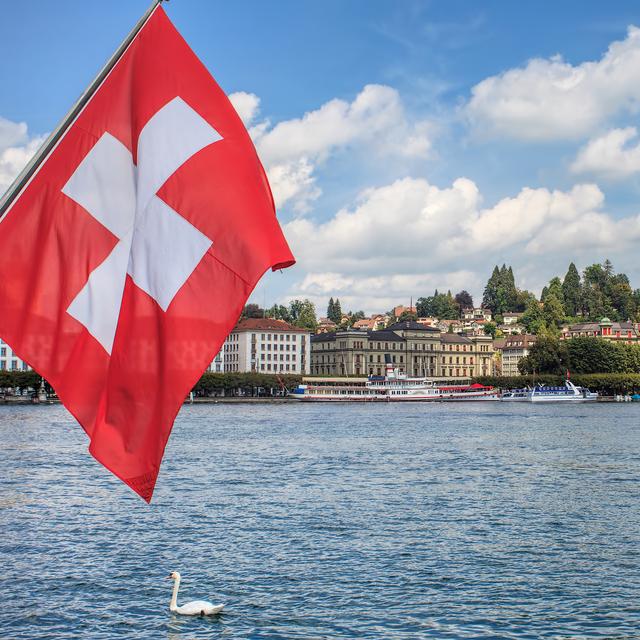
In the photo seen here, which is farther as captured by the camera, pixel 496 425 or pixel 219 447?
pixel 496 425

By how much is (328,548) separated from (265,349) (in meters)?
145

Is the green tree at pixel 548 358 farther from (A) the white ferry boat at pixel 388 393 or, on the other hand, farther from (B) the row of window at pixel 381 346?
(B) the row of window at pixel 381 346

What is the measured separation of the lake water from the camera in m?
16.0

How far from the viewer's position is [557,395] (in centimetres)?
14162

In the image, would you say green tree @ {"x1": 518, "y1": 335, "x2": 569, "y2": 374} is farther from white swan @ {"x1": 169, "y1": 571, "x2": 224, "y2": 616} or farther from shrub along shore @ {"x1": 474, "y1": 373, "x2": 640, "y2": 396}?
Result: white swan @ {"x1": 169, "y1": 571, "x2": 224, "y2": 616}

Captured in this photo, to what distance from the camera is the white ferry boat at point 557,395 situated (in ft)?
465

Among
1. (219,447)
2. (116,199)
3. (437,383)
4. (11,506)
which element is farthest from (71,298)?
(437,383)

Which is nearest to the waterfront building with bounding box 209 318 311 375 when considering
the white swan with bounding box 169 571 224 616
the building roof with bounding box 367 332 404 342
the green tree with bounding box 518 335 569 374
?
the building roof with bounding box 367 332 404 342

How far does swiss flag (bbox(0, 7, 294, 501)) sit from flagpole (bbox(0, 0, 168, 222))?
0.11m

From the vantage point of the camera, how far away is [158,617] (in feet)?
52.7

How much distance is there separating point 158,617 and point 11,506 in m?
13.7

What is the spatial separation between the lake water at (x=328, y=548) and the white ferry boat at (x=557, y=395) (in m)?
101

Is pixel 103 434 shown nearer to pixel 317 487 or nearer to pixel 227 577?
pixel 227 577

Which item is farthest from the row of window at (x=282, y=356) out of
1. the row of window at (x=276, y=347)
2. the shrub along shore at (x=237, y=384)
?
the shrub along shore at (x=237, y=384)
